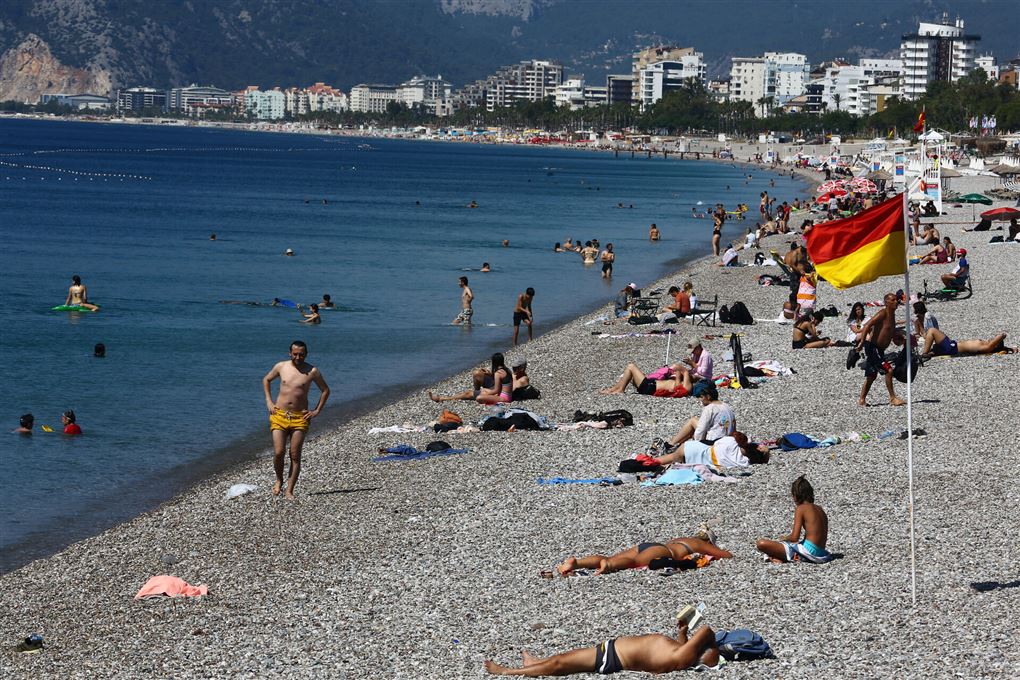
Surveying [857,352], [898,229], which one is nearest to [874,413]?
[857,352]

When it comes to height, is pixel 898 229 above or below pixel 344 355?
above

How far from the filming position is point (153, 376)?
92.3ft

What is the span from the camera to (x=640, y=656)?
10.3 metres

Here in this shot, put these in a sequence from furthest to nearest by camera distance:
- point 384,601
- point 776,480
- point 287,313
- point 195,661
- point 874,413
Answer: point 287,313
point 874,413
point 776,480
point 384,601
point 195,661

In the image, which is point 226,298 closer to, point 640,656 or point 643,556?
point 643,556

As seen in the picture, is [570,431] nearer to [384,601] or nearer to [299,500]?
[299,500]

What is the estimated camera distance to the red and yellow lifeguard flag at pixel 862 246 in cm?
1184

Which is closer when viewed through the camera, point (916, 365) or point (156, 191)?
point (916, 365)

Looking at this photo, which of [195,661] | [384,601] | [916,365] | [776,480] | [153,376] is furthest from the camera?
[153,376]

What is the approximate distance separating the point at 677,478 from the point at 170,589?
602 centimetres

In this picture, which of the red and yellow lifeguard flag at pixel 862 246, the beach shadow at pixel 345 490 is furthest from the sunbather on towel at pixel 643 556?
the beach shadow at pixel 345 490

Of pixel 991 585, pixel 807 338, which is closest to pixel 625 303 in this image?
pixel 807 338

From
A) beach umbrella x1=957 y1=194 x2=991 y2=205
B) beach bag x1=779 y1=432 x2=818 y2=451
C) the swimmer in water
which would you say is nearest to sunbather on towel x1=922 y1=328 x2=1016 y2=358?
beach bag x1=779 y1=432 x2=818 y2=451

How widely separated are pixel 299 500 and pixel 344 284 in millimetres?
29736
